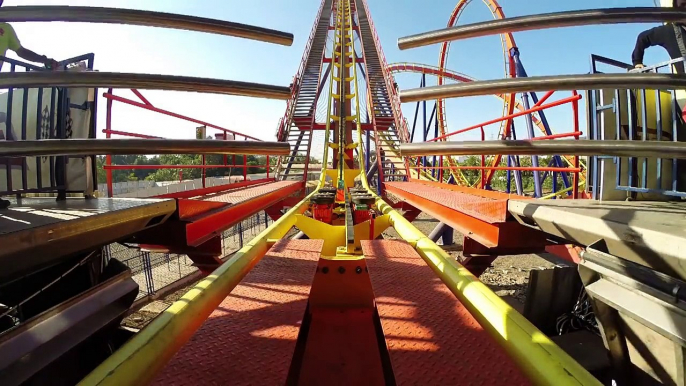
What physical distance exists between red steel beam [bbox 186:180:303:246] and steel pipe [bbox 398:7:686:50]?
1.57m

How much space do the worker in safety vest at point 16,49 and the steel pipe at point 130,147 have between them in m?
1.75

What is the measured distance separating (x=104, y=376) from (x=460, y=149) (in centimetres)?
114

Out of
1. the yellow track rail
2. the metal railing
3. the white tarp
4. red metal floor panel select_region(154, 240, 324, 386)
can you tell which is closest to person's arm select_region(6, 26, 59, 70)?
the white tarp

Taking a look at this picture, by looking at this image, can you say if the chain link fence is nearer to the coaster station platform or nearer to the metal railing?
the coaster station platform

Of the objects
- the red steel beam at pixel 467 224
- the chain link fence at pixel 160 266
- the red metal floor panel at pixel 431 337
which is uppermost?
the red steel beam at pixel 467 224

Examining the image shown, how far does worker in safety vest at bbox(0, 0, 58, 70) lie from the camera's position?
7.38 ft

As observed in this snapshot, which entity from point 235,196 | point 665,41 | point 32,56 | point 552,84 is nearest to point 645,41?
point 665,41

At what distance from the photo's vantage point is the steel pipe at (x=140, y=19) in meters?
1.03

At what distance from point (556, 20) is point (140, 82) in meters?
1.43

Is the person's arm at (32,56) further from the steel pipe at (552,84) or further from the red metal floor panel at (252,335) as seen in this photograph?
the steel pipe at (552,84)

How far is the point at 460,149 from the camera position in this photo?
3.80 ft

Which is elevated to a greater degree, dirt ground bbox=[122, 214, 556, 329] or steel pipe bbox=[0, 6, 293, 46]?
steel pipe bbox=[0, 6, 293, 46]

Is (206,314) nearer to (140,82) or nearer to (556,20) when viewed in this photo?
(140,82)

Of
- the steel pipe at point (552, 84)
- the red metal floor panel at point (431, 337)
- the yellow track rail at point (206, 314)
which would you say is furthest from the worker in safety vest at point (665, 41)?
the yellow track rail at point (206, 314)
